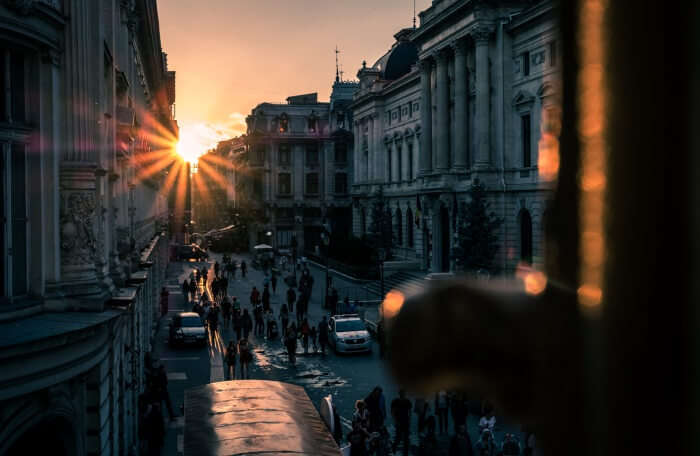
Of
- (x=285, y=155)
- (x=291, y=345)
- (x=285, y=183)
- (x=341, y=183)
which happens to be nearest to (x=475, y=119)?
(x=291, y=345)

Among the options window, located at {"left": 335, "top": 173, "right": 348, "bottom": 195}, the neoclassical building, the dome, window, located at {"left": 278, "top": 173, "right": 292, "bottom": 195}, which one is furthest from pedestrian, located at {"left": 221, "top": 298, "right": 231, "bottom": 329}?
window, located at {"left": 335, "top": 173, "right": 348, "bottom": 195}

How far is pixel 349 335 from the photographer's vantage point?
3206cm

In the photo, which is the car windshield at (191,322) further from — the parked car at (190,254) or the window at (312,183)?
the window at (312,183)

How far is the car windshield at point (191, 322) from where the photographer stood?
33.9m

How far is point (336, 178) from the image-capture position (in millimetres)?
93750

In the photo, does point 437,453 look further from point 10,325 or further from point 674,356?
point 674,356

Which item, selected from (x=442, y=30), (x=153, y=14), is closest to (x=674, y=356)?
(x=153, y=14)

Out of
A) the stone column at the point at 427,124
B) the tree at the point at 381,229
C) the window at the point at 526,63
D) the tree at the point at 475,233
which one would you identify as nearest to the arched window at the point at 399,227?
the tree at the point at 381,229

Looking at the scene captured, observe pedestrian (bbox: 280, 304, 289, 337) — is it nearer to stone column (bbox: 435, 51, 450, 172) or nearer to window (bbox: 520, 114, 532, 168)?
window (bbox: 520, 114, 532, 168)

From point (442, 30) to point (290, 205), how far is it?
44860mm

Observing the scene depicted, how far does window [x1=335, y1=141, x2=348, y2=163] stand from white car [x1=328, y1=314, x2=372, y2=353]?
60919 millimetres

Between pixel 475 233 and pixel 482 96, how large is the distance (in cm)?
945

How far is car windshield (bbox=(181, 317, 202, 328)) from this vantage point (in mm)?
33906

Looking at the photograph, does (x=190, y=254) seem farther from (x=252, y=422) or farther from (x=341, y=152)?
(x=252, y=422)
